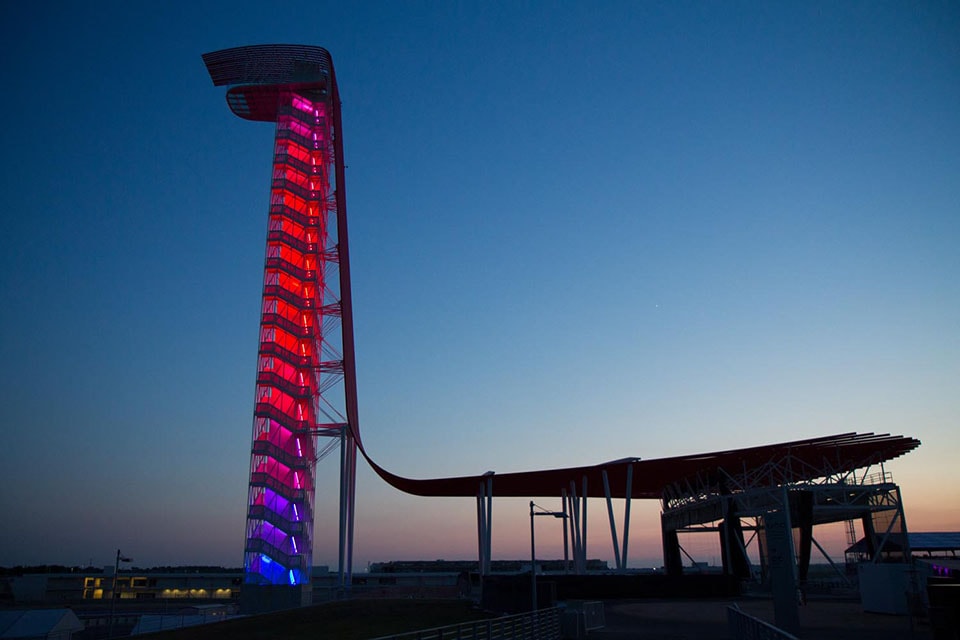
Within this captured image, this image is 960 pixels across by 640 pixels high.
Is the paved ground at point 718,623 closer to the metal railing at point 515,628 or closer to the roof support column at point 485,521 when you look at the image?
the metal railing at point 515,628

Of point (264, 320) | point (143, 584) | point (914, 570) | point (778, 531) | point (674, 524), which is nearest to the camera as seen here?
point (778, 531)

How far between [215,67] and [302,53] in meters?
6.76

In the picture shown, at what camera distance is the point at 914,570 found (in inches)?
1008

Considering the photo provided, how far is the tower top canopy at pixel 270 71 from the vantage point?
175ft

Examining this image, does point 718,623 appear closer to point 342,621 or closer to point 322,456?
point 342,621

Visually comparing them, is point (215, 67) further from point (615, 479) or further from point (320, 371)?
point (615, 479)

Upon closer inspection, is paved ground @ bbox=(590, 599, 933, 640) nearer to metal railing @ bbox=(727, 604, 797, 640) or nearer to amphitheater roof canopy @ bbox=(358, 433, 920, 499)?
metal railing @ bbox=(727, 604, 797, 640)

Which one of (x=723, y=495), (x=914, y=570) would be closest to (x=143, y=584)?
(x=723, y=495)

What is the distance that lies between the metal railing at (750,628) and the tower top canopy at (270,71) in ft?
150

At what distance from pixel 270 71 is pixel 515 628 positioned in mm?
48893

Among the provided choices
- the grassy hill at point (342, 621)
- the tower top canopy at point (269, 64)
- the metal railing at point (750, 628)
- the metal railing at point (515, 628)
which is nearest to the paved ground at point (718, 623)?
the metal railing at point (515, 628)

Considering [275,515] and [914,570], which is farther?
[275,515]

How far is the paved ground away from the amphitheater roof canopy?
925cm

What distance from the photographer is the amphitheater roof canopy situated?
40.8m
